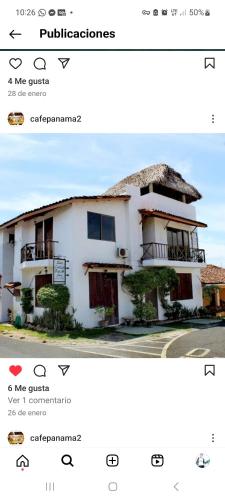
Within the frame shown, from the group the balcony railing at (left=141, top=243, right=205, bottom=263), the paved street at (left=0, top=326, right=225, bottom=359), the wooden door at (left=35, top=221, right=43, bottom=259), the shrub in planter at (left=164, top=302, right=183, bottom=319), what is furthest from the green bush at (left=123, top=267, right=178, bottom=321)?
the paved street at (left=0, top=326, right=225, bottom=359)

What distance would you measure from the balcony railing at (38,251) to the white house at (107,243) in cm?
4

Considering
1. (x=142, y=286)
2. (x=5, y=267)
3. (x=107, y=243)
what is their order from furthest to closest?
1. (x=5, y=267)
2. (x=142, y=286)
3. (x=107, y=243)

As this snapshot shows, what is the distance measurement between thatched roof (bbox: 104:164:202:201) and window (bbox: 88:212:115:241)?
214 cm

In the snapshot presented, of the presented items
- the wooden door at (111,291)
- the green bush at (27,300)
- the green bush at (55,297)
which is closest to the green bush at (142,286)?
the wooden door at (111,291)

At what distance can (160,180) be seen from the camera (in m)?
14.0

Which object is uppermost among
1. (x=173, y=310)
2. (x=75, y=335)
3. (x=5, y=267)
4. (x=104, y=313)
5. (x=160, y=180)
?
(x=160, y=180)

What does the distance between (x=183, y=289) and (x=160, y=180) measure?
511cm

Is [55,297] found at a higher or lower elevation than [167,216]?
lower
